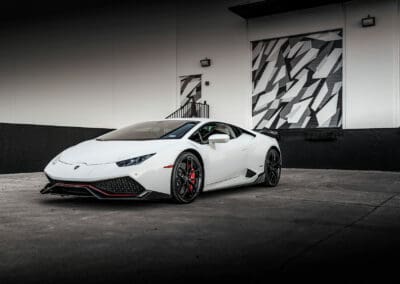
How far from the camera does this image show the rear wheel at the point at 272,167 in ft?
24.3

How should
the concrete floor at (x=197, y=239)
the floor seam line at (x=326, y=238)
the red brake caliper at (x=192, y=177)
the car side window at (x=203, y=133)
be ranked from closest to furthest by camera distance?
the concrete floor at (x=197, y=239) → the floor seam line at (x=326, y=238) → the red brake caliper at (x=192, y=177) → the car side window at (x=203, y=133)

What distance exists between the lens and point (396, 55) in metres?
12.2

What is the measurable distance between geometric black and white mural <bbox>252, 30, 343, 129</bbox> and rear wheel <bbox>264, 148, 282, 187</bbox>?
5.98 m

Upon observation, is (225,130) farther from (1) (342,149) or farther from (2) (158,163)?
(1) (342,149)

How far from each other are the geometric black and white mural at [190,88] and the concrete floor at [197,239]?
1015 centimetres

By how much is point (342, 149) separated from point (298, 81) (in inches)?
103

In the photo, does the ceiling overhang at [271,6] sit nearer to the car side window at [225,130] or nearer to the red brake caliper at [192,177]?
the car side window at [225,130]

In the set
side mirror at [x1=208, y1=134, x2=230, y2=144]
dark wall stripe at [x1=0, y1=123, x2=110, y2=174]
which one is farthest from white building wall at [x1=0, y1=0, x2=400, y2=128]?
side mirror at [x1=208, y1=134, x2=230, y2=144]

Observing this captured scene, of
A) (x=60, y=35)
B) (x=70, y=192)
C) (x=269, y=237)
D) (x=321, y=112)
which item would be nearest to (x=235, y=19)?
(x=321, y=112)

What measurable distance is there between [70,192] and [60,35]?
16.1m

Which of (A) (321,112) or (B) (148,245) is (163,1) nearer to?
(A) (321,112)

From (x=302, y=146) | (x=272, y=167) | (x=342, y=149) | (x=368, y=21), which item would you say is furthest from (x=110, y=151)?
(x=368, y=21)

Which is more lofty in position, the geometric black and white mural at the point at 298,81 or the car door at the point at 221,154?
the geometric black and white mural at the point at 298,81

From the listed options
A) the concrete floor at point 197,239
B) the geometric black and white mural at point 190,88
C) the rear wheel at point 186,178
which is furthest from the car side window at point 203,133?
the geometric black and white mural at point 190,88
